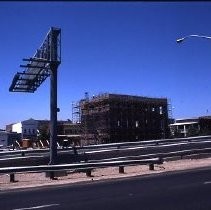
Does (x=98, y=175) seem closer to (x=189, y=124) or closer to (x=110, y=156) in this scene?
(x=110, y=156)

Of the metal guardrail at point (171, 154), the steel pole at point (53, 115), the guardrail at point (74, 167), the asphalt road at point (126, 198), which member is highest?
the steel pole at point (53, 115)

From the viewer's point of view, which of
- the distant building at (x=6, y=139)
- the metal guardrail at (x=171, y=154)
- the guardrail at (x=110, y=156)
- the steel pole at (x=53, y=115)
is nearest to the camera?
the guardrail at (x=110, y=156)

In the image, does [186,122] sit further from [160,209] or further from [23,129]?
[160,209]

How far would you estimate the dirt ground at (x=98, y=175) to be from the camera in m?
19.7

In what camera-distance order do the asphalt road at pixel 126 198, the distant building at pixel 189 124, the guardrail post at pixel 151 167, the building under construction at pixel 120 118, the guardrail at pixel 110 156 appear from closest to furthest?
the asphalt road at pixel 126 198 < the guardrail at pixel 110 156 < the guardrail post at pixel 151 167 < the building under construction at pixel 120 118 < the distant building at pixel 189 124

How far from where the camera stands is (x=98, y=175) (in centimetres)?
2212

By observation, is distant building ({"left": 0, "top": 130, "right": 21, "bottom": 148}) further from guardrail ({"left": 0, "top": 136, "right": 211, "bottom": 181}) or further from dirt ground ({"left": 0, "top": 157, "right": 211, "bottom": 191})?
dirt ground ({"left": 0, "top": 157, "right": 211, "bottom": 191})

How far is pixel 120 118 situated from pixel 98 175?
211 feet

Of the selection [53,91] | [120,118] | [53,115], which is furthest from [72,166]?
[120,118]

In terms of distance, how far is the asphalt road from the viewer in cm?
1138

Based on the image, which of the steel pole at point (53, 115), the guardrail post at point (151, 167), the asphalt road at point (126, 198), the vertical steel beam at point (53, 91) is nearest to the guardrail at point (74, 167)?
the guardrail post at point (151, 167)

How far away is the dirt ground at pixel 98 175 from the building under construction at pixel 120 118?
188 ft

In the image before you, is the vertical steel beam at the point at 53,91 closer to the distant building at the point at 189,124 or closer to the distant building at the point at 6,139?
the distant building at the point at 6,139

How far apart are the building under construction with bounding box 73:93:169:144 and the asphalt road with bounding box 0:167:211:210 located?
67.3 metres
